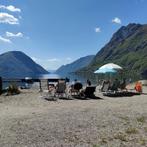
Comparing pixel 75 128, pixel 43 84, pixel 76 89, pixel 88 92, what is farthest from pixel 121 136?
pixel 43 84

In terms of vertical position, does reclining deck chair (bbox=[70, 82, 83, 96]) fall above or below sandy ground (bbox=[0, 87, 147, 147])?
above

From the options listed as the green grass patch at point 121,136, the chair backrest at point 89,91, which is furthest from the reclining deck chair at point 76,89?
the green grass patch at point 121,136

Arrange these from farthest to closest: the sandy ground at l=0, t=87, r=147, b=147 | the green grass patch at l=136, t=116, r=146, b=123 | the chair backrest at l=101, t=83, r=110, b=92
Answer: the chair backrest at l=101, t=83, r=110, b=92
the green grass patch at l=136, t=116, r=146, b=123
the sandy ground at l=0, t=87, r=147, b=147

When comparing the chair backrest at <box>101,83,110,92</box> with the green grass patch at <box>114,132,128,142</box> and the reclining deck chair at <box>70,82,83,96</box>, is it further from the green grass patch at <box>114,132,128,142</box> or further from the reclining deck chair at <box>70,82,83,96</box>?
the green grass patch at <box>114,132,128,142</box>

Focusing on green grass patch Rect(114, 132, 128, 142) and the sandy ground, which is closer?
the sandy ground

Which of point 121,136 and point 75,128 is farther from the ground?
point 75,128

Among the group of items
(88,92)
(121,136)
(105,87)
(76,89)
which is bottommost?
(121,136)

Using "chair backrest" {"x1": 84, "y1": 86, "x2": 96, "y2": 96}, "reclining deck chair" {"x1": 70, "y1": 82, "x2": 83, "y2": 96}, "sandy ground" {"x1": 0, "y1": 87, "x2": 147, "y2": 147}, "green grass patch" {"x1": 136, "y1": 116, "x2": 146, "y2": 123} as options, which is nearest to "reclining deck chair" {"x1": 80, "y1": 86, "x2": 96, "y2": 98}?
"chair backrest" {"x1": 84, "y1": 86, "x2": 96, "y2": 96}

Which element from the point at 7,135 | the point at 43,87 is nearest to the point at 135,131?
the point at 7,135

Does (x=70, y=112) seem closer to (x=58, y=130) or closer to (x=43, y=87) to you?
(x=58, y=130)

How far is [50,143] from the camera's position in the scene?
32.6 ft

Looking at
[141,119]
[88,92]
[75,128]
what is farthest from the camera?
[88,92]

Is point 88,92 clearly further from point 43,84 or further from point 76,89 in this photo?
point 43,84

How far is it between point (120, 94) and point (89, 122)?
12.5m
